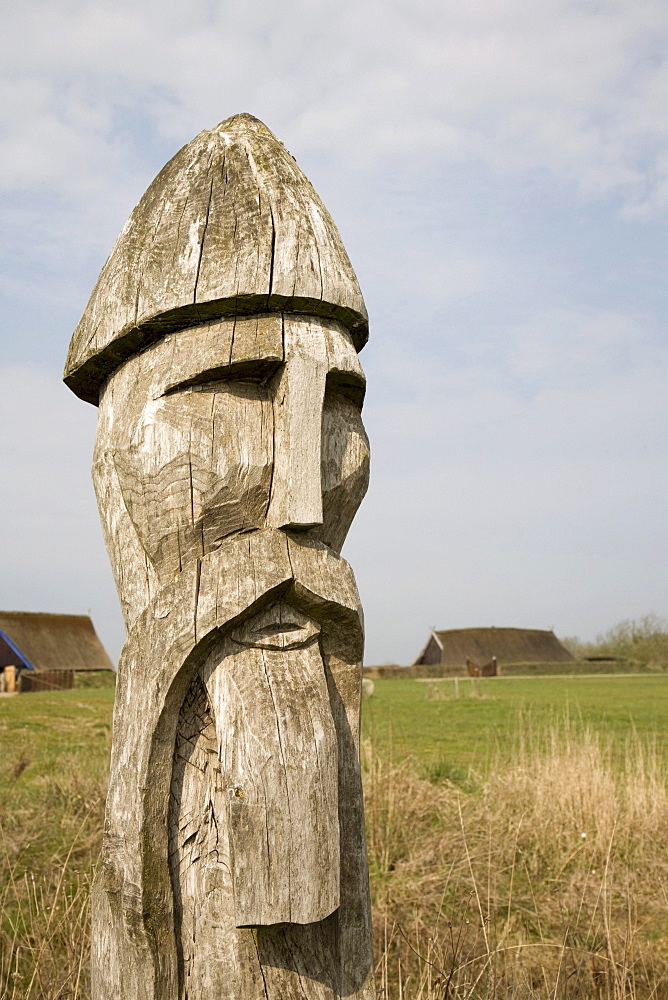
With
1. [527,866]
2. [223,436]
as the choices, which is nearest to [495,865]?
[527,866]

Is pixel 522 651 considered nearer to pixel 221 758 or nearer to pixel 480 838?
pixel 480 838

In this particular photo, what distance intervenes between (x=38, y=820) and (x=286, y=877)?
16.4ft

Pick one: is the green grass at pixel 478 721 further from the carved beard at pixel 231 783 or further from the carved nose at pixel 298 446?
the carved nose at pixel 298 446

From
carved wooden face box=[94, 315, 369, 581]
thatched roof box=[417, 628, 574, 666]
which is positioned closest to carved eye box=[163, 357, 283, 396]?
carved wooden face box=[94, 315, 369, 581]

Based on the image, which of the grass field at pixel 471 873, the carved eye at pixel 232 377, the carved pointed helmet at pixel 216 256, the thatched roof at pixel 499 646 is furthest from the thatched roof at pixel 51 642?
the carved eye at pixel 232 377

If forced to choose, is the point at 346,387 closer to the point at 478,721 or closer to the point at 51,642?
the point at 478,721

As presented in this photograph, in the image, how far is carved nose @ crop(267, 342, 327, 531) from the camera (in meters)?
2.01

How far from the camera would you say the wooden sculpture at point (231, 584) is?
1.85 meters

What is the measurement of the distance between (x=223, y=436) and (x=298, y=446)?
198 mm

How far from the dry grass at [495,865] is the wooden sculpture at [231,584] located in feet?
7.23

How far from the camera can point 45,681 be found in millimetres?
23516

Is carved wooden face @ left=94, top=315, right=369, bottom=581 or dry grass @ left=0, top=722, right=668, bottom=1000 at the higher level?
carved wooden face @ left=94, top=315, right=369, bottom=581

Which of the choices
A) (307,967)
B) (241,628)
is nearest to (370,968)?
(307,967)

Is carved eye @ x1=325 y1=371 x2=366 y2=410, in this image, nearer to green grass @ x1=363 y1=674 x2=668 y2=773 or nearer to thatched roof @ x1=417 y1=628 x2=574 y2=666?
green grass @ x1=363 y1=674 x2=668 y2=773
